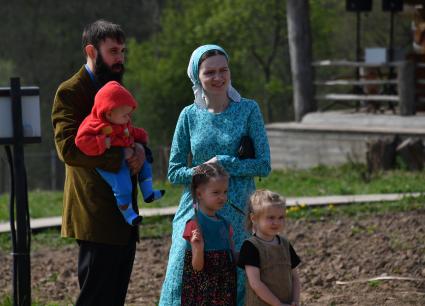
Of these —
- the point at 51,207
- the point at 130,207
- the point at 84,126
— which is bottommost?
the point at 51,207

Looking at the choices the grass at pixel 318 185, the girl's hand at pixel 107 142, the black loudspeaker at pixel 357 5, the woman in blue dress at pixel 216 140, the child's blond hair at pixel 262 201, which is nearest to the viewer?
the child's blond hair at pixel 262 201

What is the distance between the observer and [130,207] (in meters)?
5.59

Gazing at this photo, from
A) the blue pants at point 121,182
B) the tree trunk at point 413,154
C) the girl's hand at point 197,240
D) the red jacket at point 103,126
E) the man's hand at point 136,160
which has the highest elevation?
the red jacket at point 103,126

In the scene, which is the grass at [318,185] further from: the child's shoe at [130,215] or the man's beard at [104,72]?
the child's shoe at [130,215]

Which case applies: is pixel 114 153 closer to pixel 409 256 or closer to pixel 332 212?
pixel 409 256

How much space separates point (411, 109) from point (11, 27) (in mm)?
19930

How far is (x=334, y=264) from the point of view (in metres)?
9.32

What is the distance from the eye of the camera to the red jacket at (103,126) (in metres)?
5.44

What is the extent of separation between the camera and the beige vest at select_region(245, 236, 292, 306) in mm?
5371

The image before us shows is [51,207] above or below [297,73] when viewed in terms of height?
below

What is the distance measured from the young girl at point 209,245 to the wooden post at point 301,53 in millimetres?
16620

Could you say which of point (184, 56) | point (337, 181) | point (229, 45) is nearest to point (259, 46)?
point (229, 45)

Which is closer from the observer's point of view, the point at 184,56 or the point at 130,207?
the point at 130,207

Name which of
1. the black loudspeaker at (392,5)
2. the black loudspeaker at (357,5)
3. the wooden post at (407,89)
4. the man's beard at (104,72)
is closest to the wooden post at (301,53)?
the black loudspeaker at (357,5)
